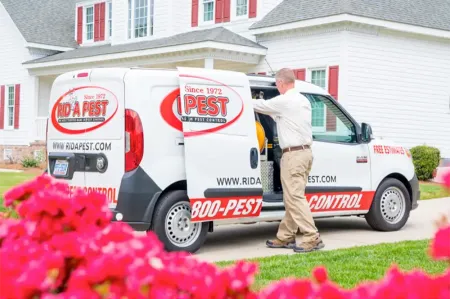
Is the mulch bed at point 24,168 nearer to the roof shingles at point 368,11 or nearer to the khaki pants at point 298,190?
the roof shingles at point 368,11

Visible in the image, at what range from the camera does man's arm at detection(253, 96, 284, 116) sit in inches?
326

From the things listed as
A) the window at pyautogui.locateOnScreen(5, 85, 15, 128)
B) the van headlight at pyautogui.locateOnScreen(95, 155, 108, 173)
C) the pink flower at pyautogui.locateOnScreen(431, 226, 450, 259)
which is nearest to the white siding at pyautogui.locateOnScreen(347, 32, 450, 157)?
the van headlight at pyautogui.locateOnScreen(95, 155, 108, 173)

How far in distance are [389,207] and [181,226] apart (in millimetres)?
3458

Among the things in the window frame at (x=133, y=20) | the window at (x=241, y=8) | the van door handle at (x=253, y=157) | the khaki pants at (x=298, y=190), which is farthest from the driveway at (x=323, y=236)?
the window frame at (x=133, y=20)

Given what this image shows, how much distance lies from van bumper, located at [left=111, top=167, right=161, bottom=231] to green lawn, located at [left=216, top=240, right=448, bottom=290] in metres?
Answer: 1.01

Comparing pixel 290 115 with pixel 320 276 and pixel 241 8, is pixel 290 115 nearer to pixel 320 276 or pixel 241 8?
pixel 320 276

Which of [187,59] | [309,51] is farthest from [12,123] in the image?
[309,51]

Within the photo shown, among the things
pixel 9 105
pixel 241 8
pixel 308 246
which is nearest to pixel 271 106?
pixel 308 246

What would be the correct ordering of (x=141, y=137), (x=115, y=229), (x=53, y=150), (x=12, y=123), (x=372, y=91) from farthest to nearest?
Answer: 1. (x=12, y=123)
2. (x=372, y=91)
3. (x=53, y=150)
4. (x=141, y=137)
5. (x=115, y=229)

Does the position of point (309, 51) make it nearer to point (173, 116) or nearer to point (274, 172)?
point (274, 172)

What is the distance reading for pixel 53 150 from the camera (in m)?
8.68

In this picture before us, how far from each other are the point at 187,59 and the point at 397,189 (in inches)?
556

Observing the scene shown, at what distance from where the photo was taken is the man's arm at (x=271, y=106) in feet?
27.1

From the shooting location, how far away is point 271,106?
27.3 feet
